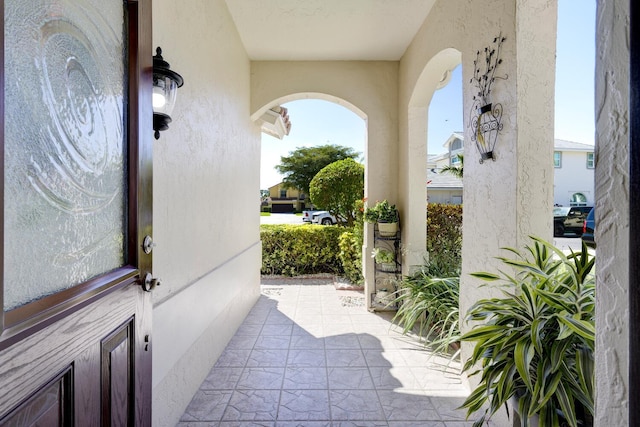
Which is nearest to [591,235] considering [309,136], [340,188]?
[340,188]

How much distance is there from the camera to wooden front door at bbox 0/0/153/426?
740mm

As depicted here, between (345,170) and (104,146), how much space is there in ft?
18.9

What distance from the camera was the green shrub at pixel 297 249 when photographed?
230 inches

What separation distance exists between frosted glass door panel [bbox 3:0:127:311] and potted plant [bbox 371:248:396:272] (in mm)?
3064

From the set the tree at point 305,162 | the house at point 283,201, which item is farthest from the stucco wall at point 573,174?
the house at point 283,201

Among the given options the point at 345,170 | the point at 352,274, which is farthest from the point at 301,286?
the point at 345,170

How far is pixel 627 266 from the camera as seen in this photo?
2.11ft

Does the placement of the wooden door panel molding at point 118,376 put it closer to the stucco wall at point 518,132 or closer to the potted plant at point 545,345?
the potted plant at point 545,345

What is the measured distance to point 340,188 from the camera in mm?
6641

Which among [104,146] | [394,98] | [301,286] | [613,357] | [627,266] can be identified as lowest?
[301,286]

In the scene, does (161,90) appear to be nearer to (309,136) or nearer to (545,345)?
(545,345)

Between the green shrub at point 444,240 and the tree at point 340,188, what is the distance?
224cm

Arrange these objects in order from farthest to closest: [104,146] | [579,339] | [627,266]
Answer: [579,339], [104,146], [627,266]

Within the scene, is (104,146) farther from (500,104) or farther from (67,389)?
(500,104)
